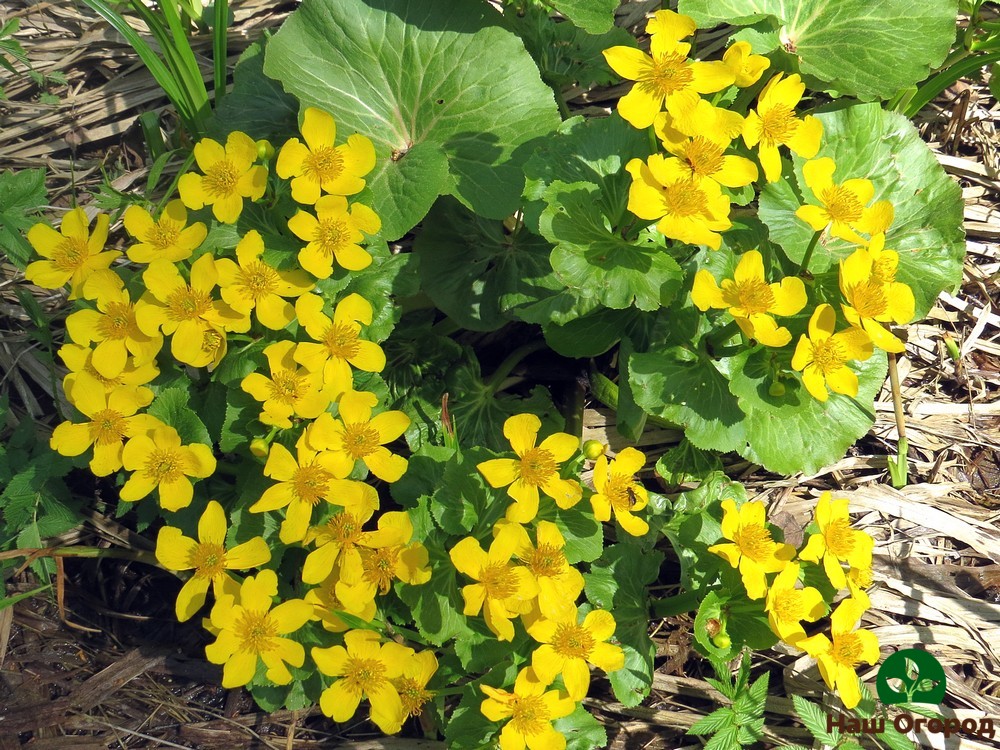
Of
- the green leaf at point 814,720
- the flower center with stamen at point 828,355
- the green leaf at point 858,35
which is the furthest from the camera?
the green leaf at point 858,35

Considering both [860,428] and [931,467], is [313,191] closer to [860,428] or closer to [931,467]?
[860,428]

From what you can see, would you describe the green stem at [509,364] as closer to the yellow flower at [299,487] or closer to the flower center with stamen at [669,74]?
the yellow flower at [299,487]

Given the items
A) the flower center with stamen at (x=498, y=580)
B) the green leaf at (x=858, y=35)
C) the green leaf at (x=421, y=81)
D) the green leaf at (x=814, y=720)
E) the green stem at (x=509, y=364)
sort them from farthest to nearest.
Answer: the green stem at (x=509, y=364) < the green leaf at (x=858, y=35) < the green leaf at (x=421, y=81) < the green leaf at (x=814, y=720) < the flower center with stamen at (x=498, y=580)

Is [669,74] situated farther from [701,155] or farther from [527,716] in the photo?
[527,716]

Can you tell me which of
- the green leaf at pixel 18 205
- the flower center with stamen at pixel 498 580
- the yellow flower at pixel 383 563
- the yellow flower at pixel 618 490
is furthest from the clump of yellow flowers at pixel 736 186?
the green leaf at pixel 18 205

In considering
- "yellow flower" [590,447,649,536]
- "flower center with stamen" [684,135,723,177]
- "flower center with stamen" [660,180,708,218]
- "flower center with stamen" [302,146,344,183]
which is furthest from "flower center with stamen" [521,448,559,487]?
"flower center with stamen" [302,146,344,183]
